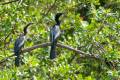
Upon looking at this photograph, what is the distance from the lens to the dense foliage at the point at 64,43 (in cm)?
599

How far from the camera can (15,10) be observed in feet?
24.3

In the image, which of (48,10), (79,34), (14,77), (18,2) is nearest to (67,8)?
(48,10)

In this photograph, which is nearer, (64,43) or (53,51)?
(53,51)

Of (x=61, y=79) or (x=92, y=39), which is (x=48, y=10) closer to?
(x=92, y=39)

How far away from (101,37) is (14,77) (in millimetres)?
1641

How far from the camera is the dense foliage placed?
5.99m

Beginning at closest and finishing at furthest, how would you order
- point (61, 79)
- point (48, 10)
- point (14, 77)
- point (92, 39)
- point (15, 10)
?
point (14, 77) → point (61, 79) → point (92, 39) → point (15, 10) → point (48, 10)

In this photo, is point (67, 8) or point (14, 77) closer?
point (14, 77)

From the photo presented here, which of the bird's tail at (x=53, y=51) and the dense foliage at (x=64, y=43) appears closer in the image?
the dense foliage at (x=64, y=43)

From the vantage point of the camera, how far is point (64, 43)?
6898mm

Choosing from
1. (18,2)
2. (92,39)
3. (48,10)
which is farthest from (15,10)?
(92,39)

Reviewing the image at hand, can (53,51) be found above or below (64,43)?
above

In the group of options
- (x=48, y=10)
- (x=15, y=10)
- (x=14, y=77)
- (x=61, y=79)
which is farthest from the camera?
(x=48, y=10)

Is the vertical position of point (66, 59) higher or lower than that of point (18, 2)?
lower
